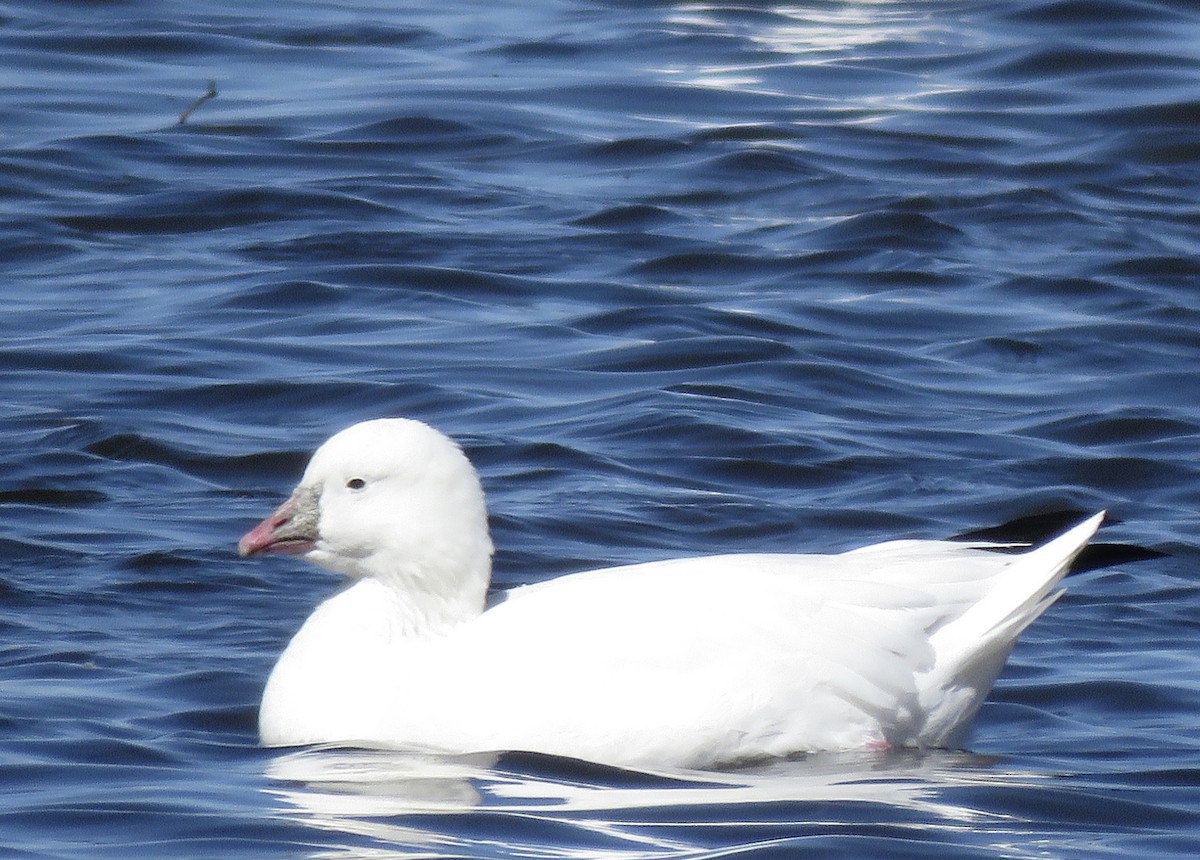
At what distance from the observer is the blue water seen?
18.8 ft

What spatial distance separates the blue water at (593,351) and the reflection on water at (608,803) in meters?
0.02

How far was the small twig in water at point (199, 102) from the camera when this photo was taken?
13.8 meters

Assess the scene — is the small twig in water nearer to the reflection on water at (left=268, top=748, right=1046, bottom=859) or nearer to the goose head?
the goose head

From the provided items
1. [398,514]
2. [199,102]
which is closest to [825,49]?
[199,102]

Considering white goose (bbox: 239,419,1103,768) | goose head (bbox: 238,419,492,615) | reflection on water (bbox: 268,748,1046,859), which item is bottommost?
reflection on water (bbox: 268,748,1046,859)

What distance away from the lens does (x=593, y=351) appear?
1027 centimetres

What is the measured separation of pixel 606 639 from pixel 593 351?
4452mm

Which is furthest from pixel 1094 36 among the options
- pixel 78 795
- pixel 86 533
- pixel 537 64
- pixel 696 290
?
pixel 78 795

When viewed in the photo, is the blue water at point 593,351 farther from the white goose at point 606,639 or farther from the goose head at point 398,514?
the goose head at point 398,514

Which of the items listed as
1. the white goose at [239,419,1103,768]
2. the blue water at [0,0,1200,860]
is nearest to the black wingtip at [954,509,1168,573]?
the white goose at [239,419,1103,768]

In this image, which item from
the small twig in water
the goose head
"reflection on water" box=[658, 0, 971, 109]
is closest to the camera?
the goose head

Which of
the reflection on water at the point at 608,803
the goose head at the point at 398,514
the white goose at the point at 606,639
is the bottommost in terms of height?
the reflection on water at the point at 608,803

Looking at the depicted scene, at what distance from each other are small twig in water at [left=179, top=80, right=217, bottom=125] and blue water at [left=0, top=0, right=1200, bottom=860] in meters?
0.07

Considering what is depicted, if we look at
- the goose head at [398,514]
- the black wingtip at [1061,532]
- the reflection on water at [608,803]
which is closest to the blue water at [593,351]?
the reflection on water at [608,803]
